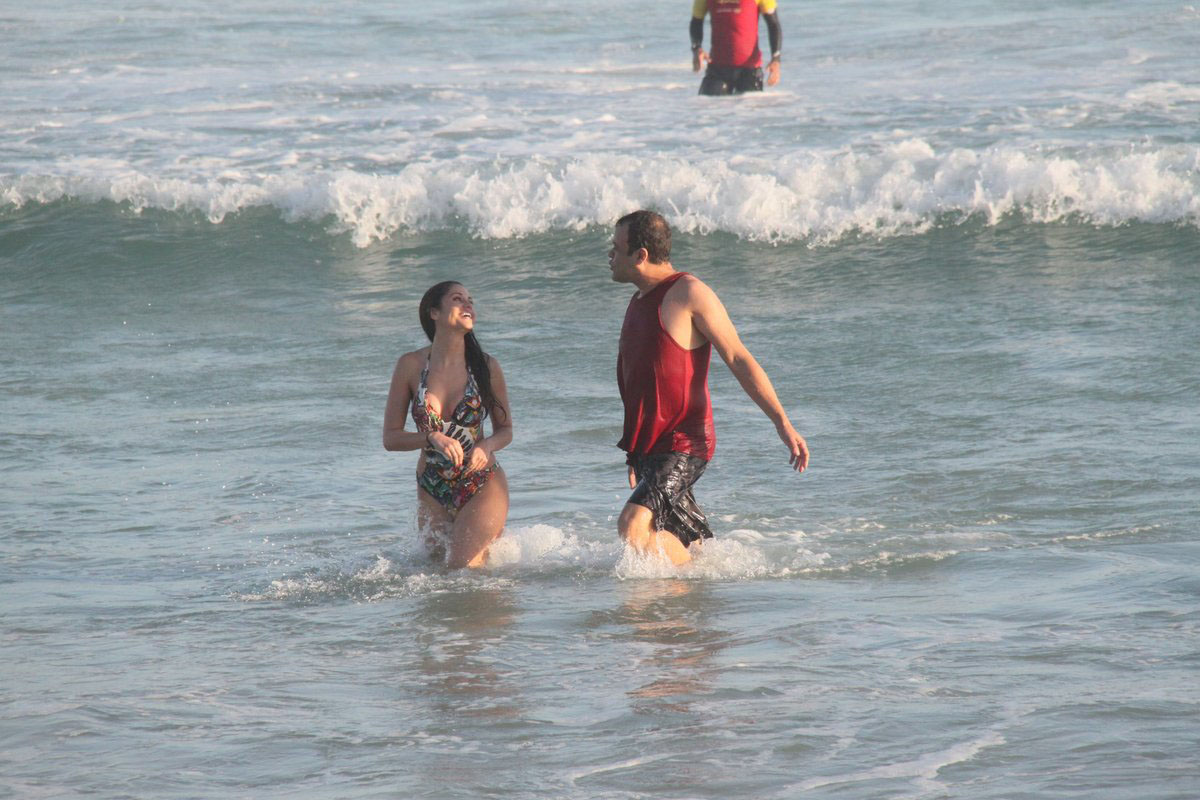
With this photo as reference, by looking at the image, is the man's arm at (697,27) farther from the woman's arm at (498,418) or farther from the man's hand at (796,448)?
the man's hand at (796,448)

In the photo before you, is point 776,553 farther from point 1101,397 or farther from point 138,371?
point 138,371

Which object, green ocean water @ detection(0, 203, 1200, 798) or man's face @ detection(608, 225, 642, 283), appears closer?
green ocean water @ detection(0, 203, 1200, 798)

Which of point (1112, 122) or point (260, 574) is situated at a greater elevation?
point (1112, 122)

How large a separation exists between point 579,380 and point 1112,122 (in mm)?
8380

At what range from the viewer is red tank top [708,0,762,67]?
51.8ft

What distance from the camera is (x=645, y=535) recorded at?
5992mm

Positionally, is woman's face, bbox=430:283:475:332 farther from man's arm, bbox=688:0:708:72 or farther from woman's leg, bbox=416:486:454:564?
man's arm, bbox=688:0:708:72

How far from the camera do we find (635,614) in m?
5.56

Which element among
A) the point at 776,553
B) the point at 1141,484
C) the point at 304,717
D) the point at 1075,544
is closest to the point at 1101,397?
the point at 1141,484

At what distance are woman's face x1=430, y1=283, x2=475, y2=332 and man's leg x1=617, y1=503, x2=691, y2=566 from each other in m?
0.98

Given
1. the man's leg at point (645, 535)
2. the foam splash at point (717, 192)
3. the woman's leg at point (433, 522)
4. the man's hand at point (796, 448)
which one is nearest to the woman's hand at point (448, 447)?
the woman's leg at point (433, 522)

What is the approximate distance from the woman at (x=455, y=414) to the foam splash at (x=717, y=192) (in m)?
7.77

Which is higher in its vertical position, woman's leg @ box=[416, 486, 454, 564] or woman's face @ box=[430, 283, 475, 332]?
woman's face @ box=[430, 283, 475, 332]

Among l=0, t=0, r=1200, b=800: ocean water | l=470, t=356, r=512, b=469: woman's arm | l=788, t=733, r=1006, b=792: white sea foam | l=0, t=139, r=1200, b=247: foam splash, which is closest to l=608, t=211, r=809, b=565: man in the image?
l=0, t=0, r=1200, b=800: ocean water
